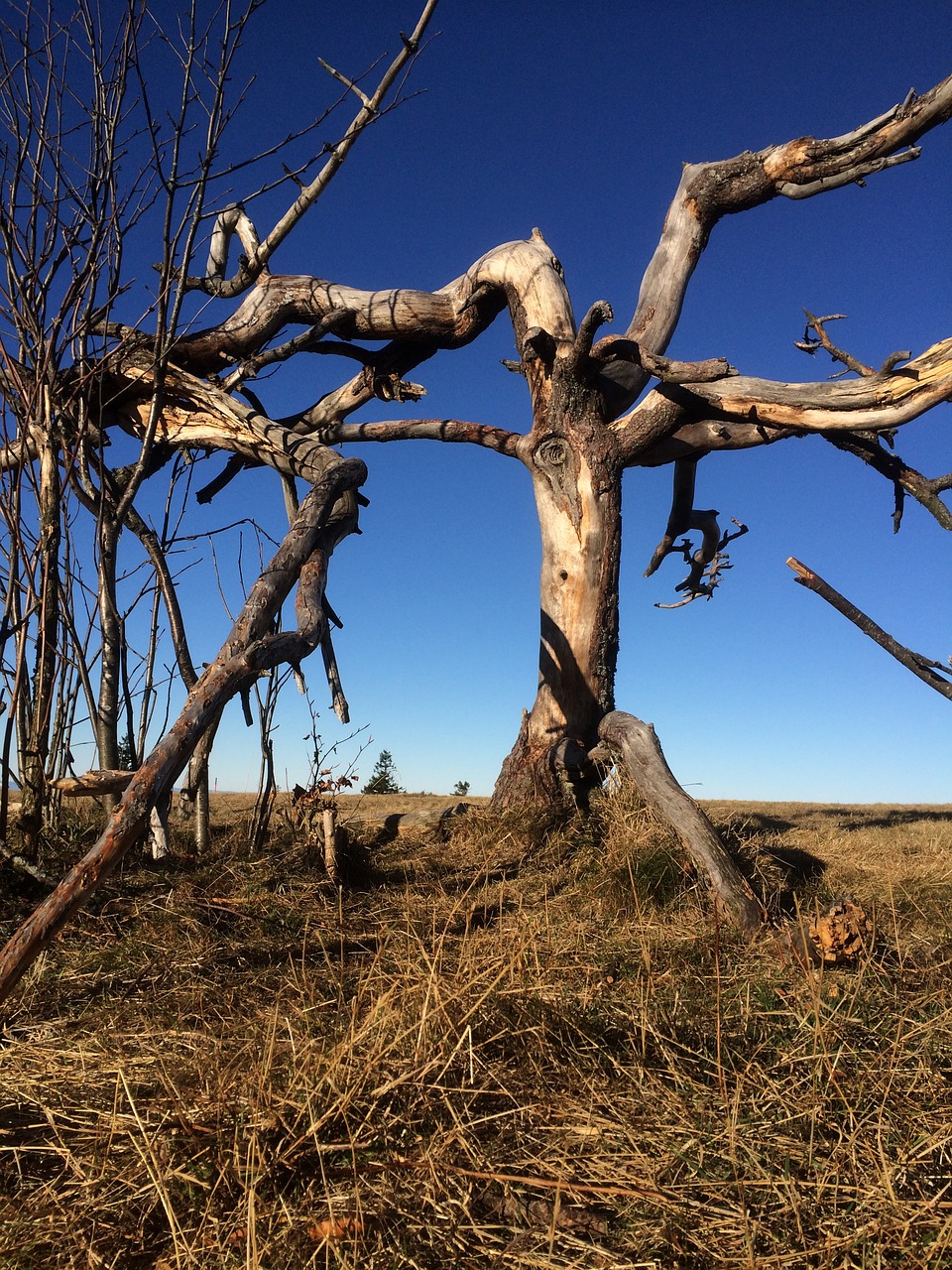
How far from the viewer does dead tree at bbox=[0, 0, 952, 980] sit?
4766mm

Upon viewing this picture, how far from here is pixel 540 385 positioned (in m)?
6.39

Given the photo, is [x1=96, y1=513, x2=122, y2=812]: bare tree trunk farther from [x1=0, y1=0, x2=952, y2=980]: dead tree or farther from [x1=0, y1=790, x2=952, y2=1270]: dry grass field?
[x1=0, y1=790, x2=952, y2=1270]: dry grass field

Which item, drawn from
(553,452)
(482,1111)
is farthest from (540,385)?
(482,1111)

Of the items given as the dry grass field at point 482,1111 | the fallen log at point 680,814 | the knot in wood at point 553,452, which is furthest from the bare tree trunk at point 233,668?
the fallen log at point 680,814

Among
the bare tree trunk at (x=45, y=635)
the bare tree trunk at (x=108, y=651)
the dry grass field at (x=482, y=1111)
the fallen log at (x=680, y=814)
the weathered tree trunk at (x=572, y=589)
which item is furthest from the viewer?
the weathered tree trunk at (x=572, y=589)

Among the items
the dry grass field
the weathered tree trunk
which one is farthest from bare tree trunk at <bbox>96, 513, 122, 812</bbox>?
the weathered tree trunk

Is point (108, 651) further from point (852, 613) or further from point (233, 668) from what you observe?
point (852, 613)

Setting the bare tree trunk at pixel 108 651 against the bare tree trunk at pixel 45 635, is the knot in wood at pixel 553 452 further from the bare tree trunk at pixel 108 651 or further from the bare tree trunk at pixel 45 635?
the bare tree trunk at pixel 45 635

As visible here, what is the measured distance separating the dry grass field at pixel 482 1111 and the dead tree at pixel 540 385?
98.1 inches

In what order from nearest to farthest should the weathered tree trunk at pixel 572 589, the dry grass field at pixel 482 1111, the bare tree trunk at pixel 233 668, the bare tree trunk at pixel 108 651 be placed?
the dry grass field at pixel 482 1111 < the bare tree trunk at pixel 233 668 < the bare tree trunk at pixel 108 651 < the weathered tree trunk at pixel 572 589

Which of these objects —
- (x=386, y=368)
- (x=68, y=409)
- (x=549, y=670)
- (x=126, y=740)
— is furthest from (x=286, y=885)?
(x=386, y=368)

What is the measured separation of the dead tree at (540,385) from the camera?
4766mm

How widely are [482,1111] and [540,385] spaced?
5.38m

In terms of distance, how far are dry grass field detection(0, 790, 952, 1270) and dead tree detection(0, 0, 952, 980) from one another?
8.18 feet
